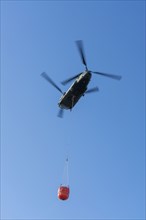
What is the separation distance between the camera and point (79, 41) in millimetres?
31359

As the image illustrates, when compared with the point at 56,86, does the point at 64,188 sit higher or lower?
lower

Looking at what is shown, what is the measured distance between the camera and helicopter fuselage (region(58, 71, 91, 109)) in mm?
31156

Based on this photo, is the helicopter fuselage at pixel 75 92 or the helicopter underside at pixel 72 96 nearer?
the helicopter fuselage at pixel 75 92

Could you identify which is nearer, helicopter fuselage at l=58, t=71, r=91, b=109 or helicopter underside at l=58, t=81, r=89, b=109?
helicopter fuselage at l=58, t=71, r=91, b=109

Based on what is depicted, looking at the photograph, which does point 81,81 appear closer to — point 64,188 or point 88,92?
point 88,92

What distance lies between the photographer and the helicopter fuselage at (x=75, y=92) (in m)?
31.2

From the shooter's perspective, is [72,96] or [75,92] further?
[72,96]

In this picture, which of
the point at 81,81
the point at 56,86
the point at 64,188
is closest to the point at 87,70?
the point at 81,81

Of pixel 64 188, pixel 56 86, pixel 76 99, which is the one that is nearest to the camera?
pixel 64 188

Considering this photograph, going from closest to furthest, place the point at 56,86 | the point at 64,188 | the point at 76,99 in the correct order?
the point at 64,188 < the point at 76,99 < the point at 56,86

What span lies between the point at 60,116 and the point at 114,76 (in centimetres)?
719

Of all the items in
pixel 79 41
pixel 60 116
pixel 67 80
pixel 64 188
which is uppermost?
pixel 79 41

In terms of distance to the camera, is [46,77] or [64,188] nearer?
[64,188]

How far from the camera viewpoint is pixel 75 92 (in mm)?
32719
